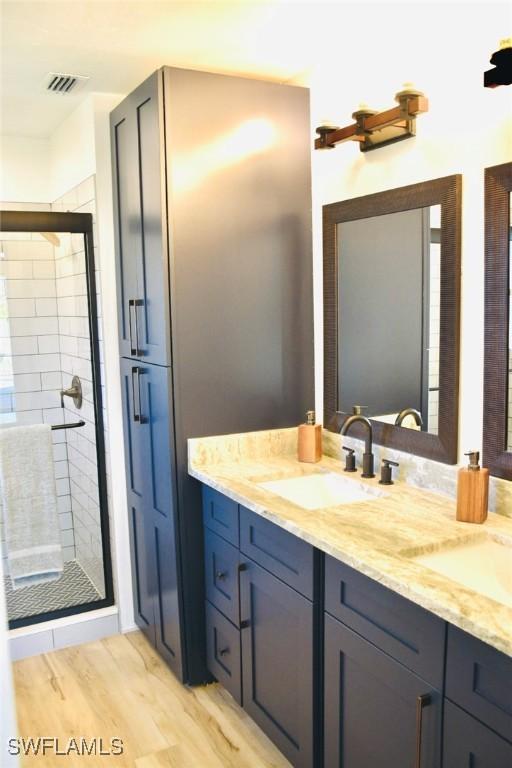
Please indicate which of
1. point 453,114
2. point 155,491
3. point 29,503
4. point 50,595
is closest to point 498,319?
point 453,114

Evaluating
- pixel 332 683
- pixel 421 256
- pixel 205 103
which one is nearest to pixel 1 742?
pixel 332 683

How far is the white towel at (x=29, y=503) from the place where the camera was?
121 inches

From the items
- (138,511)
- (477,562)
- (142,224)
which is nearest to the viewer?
(477,562)

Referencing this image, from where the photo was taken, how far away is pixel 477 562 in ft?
5.75

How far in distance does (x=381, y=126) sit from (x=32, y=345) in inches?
87.7

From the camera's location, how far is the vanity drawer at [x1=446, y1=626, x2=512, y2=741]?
1.28 metres

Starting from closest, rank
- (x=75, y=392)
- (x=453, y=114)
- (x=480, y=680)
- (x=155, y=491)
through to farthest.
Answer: (x=480, y=680) < (x=453, y=114) < (x=155, y=491) < (x=75, y=392)

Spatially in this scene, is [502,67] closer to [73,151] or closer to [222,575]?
[222,575]

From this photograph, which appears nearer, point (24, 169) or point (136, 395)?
point (136, 395)

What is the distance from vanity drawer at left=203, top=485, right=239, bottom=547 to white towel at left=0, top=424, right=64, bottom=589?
957mm

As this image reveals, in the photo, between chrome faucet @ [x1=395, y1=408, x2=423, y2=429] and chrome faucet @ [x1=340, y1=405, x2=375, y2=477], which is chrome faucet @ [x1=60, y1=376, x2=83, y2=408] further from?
chrome faucet @ [x1=395, y1=408, x2=423, y2=429]

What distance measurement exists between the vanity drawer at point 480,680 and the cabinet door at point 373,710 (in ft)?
0.28

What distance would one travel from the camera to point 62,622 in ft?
10.2

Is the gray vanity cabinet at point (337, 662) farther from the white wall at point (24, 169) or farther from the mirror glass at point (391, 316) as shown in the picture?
the white wall at point (24, 169)
